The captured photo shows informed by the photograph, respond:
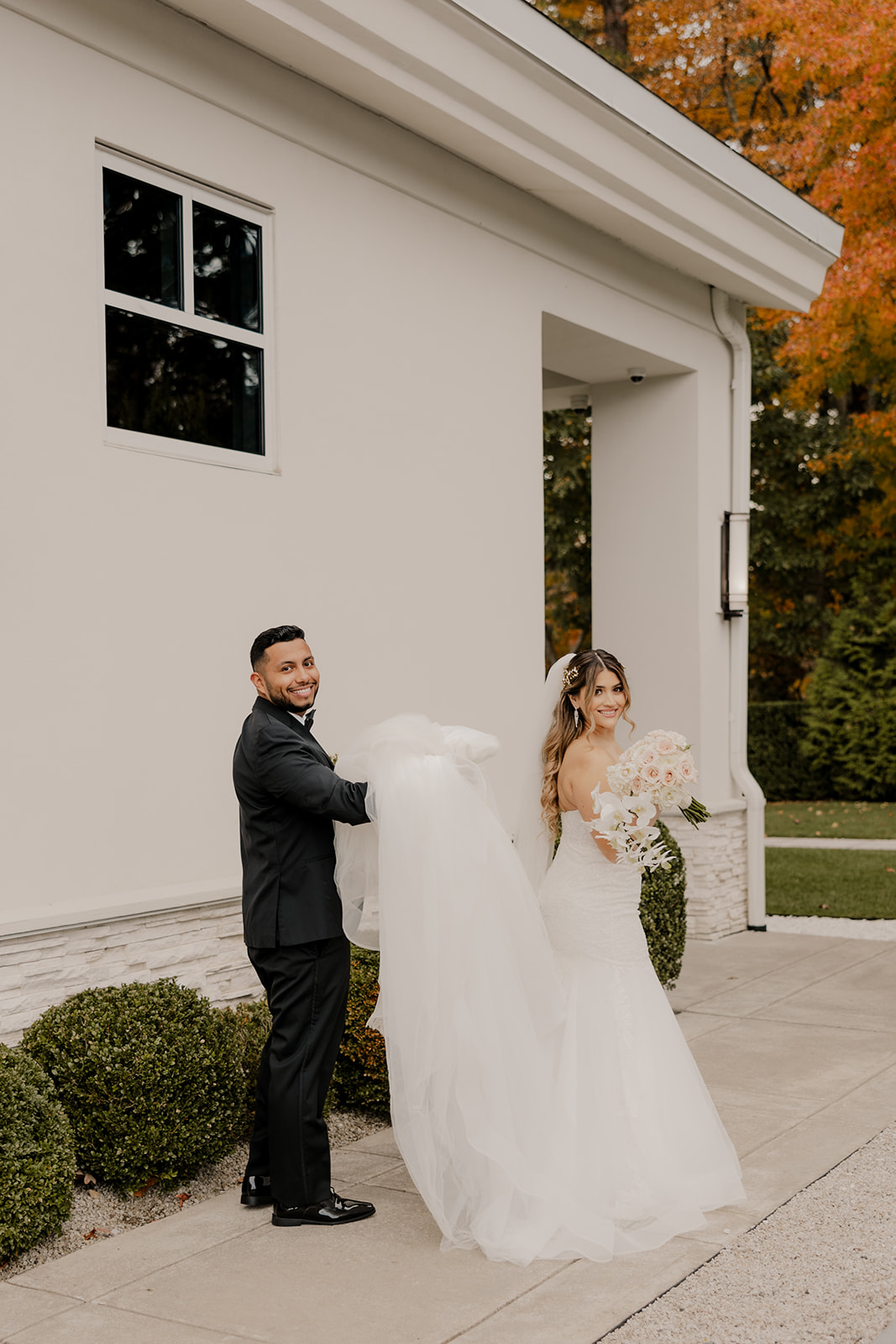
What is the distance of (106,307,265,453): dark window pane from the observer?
5.69m

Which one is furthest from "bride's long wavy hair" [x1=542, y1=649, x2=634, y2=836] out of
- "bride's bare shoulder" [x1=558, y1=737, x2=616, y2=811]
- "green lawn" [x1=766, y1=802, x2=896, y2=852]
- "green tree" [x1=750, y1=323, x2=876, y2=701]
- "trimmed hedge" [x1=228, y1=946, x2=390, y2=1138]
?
"green tree" [x1=750, y1=323, x2=876, y2=701]

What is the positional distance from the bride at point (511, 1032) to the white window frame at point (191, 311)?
1.89 m

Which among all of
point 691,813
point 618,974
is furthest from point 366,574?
point 618,974

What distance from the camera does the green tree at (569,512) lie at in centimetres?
2091

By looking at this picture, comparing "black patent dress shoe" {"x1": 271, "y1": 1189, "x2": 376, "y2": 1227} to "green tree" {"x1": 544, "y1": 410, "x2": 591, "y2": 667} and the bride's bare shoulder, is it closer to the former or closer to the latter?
the bride's bare shoulder

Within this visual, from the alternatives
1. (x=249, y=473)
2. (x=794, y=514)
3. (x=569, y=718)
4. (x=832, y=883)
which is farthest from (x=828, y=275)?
(x=569, y=718)

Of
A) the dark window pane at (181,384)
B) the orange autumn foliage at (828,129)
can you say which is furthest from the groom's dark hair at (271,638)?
the orange autumn foliage at (828,129)

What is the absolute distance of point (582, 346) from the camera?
945cm

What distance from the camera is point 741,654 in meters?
10.6

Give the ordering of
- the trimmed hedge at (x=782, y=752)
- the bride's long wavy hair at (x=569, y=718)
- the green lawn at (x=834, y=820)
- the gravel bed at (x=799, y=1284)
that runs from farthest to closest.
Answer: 1. the trimmed hedge at (x=782, y=752)
2. the green lawn at (x=834, y=820)
3. the bride's long wavy hair at (x=569, y=718)
4. the gravel bed at (x=799, y=1284)

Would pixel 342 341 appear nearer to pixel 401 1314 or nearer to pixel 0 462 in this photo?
pixel 0 462

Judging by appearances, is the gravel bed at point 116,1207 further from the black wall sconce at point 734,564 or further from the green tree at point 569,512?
the green tree at point 569,512

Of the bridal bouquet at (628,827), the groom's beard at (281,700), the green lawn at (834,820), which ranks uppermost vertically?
the groom's beard at (281,700)

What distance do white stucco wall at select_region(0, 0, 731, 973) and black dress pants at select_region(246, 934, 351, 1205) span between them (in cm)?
109
